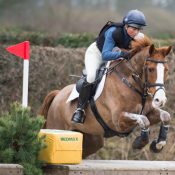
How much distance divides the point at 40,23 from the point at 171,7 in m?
3.49

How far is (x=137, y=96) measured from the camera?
3.92m

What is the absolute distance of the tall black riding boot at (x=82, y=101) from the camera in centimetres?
435

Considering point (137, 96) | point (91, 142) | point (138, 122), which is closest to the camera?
point (138, 122)

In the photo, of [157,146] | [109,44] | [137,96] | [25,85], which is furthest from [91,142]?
[109,44]

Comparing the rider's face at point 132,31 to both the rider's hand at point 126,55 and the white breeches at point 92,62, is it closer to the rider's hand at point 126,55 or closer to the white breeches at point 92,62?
the rider's hand at point 126,55

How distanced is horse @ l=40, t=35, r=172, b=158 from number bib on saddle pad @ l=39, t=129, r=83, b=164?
67 cm

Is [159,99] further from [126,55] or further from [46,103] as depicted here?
[46,103]

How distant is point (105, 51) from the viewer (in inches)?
157

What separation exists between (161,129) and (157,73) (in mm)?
829

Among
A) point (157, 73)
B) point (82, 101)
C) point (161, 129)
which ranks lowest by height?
point (161, 129)

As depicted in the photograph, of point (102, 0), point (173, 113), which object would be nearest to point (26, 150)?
point (173, 113)

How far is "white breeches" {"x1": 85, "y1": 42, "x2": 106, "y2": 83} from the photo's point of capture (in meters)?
4.32

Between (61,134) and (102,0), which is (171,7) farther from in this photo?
(61,134)

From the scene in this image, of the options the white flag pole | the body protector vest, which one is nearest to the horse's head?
the body protector vest
